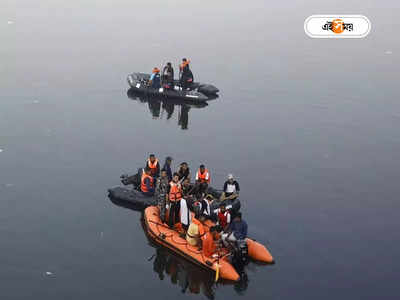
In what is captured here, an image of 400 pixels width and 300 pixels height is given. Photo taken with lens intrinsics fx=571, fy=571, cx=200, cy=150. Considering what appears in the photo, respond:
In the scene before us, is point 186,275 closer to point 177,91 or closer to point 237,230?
point 237,230

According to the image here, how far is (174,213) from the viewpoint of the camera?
21.6m

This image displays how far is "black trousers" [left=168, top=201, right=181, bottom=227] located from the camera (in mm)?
21500

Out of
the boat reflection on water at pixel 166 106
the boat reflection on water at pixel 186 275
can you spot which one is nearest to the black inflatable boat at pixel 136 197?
the boat reflection on water at pixel 186 275

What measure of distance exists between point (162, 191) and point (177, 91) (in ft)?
46.9

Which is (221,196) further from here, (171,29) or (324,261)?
(171,29)

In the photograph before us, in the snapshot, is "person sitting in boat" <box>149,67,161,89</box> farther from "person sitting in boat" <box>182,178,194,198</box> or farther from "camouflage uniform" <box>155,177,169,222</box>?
"camouflage uniform" <box>155,177,169,222</box>

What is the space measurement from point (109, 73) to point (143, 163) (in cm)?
1342

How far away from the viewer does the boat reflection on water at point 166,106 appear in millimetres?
33875

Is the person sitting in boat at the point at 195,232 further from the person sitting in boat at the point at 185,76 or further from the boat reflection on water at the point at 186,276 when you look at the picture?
the person sitting in boat at the point at 185,76

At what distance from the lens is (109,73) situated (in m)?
39.3

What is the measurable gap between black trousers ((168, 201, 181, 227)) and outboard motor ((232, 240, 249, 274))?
282cm

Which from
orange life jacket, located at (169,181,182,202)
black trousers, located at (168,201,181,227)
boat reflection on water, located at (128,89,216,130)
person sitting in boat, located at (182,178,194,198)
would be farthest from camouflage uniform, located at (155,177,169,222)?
boat reflection on water, located at (128,89,216,130)

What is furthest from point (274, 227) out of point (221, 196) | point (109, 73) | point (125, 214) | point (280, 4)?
point (280, 4)

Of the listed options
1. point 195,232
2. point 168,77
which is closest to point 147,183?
point 195,232
